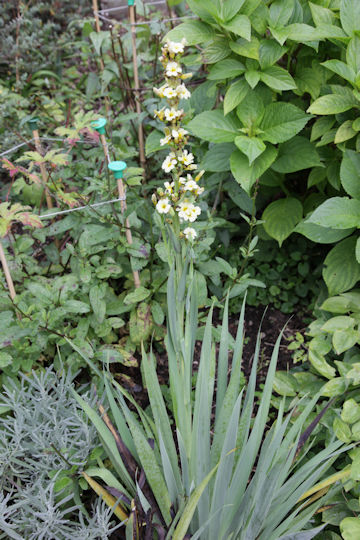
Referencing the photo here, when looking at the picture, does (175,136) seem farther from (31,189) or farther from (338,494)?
(31,189)

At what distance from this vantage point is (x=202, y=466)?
1270 mm

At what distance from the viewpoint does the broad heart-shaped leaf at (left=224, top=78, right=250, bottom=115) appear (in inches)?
78.0

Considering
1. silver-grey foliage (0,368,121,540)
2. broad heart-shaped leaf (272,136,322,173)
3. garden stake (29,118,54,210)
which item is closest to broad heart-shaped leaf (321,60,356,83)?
broad heart-shaped leaf (272,136,322,173)

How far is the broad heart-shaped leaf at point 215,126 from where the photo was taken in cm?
200

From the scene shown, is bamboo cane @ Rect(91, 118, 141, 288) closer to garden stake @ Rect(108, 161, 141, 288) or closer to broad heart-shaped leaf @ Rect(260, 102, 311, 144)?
garden stake @ Rect(108, 161, 141, 288)

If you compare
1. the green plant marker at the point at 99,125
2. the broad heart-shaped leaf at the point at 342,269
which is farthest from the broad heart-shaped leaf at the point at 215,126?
the broad heart-shaped leaf at the point at 342,269

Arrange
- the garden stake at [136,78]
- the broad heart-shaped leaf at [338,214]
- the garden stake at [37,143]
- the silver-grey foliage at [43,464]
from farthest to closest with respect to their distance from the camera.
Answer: the garden stake at [136,78], the garden stake at [37,143], the broad heart-shaped leaf at [338,214], the silver-grey foliage at [43,464]

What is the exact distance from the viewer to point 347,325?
1.82m

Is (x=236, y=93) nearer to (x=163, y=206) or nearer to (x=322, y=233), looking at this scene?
(x=322, y=233)

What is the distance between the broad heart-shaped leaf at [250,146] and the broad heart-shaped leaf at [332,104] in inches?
8.6

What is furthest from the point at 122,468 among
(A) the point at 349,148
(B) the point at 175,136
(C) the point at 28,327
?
(A) the point at 349,148

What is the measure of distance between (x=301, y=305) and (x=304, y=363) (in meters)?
0.42

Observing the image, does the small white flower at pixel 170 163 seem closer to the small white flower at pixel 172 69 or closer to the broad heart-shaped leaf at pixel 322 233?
the small white flower at pixel 172 69

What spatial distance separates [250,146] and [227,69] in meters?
0.34
